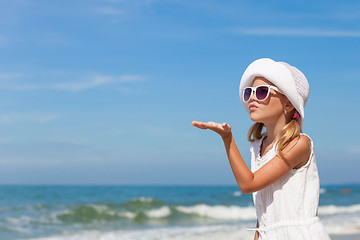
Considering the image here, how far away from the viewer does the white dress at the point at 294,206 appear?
8.05 feet

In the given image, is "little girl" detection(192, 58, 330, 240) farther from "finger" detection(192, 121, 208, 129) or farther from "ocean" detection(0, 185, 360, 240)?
"ocean" detection(0, 185, 360, 240)

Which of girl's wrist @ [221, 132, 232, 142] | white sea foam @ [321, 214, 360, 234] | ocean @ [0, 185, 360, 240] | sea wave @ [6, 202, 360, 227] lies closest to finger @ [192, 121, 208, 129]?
girl's wrist @ [221, 132, 232, 142]

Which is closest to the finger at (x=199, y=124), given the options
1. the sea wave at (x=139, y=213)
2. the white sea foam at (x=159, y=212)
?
the sea wave at (x=139, y=213)

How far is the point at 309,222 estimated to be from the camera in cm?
246

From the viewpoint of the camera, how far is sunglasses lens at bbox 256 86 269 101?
2526 mm

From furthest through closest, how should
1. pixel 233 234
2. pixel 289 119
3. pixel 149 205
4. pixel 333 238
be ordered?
pixel 149 205, pixel 233 234, pixel 333 238, pixel 289 119

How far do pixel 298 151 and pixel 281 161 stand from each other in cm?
10

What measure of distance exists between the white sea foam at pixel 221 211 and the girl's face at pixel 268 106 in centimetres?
1673

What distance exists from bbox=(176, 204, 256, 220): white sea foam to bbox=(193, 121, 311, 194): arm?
661 inches

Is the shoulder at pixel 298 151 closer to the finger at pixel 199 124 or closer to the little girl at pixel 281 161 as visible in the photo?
the little girl at pixel 281 161

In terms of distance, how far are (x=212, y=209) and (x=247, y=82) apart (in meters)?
18.4

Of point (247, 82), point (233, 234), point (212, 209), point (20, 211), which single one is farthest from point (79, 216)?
point (247, 82)

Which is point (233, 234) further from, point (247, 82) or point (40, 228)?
point (247, 82)

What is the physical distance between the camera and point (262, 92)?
2533 millimetres
